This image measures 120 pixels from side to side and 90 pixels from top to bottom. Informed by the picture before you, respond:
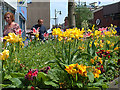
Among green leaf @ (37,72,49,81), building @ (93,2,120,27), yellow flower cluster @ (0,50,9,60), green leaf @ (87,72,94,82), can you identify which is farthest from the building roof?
yellow flower cluster @ (0,50,9,60)

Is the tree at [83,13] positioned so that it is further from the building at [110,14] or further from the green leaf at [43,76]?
the green leaf at [43,76]

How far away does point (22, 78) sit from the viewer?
1929mm

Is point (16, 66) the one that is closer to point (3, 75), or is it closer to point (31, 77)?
point (3, 75)

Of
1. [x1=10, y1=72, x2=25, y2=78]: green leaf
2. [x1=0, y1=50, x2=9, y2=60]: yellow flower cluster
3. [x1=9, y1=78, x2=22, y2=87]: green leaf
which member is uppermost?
[x1=0, y1=50, x2=9, y2=60]: yellow flower cluster

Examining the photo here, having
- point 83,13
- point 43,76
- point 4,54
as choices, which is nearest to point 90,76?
point 43,76

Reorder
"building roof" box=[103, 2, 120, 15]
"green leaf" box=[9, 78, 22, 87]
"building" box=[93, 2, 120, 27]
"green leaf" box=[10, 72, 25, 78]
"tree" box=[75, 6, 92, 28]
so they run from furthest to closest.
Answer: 1. "tree" box=[75, 6, 92, 28]
2. "building" box=[93, 2, 120, 27]
3. "building roof" box=[103, 2, 120, 15]
4. "green leaf" box=[10, 72, 25, 78]
5. "green leaf" box=[9, 78, 22, 87]

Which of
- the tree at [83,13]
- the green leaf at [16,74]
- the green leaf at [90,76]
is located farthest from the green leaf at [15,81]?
the tree at [83,13]

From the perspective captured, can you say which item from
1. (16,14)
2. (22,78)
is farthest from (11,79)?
(16,14)

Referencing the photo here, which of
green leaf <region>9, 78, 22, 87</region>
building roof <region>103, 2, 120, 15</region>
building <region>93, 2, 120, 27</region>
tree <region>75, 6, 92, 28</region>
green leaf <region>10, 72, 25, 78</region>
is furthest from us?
tree <region>75, 6, 92, 28</region>

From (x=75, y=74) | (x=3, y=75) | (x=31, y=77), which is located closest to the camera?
(x=31, y=77)

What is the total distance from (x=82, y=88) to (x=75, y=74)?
0.55ft

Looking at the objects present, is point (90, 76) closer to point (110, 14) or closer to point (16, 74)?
point (16, 74)

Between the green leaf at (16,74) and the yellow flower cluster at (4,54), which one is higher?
the yellow flower cluster at (4,54)

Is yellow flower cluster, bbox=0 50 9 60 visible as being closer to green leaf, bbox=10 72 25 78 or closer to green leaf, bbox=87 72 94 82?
green leaf, bbox=10 72 25 78
